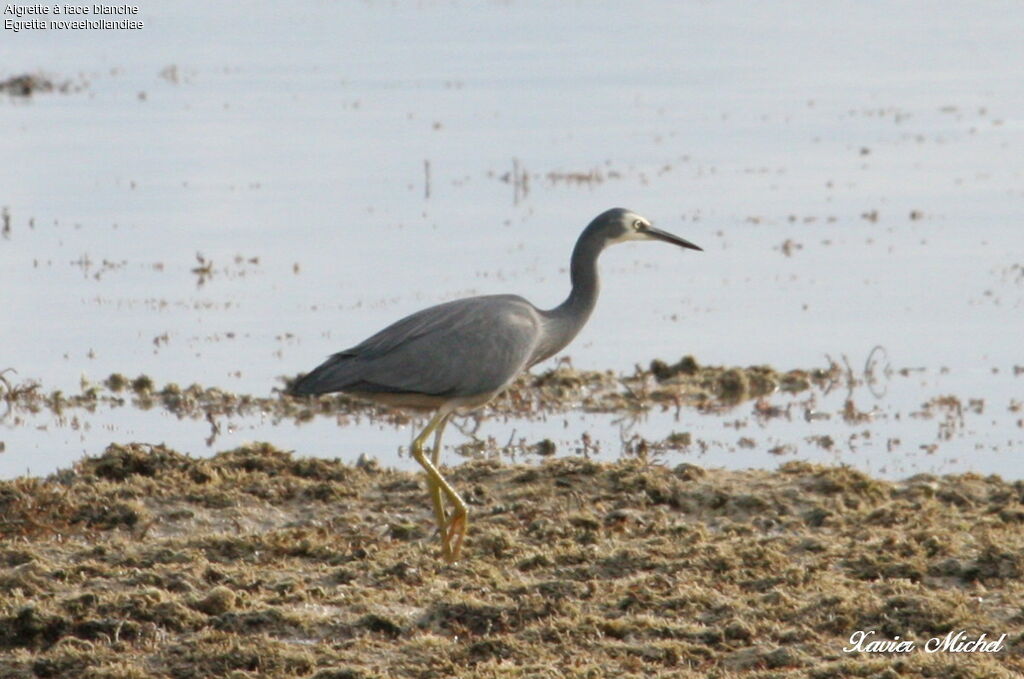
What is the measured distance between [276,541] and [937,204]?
11.8m

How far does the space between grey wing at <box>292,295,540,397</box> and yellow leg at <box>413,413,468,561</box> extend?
0.86 feet

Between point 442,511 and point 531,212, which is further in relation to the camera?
point 531,212

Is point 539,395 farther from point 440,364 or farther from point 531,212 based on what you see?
point 531,212

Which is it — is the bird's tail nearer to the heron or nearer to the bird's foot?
the heron

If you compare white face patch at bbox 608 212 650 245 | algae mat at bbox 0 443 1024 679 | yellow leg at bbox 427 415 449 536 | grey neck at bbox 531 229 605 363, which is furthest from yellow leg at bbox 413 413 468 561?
white face patch at bbox 608 212 650 245

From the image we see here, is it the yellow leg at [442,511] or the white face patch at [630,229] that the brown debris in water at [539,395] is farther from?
the yellow leg at [442,511]

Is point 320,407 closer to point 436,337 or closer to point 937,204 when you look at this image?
point 436,337

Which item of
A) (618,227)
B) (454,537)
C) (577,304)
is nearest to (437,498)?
(454,537)

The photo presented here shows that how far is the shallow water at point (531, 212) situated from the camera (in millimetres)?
13219

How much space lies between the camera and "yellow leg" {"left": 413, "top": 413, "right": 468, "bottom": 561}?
29.1 ft

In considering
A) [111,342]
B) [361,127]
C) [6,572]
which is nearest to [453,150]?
[361,127]

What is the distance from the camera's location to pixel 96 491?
9.94 metres

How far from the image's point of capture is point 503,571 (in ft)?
28.1

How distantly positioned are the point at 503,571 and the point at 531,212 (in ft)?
34.6
